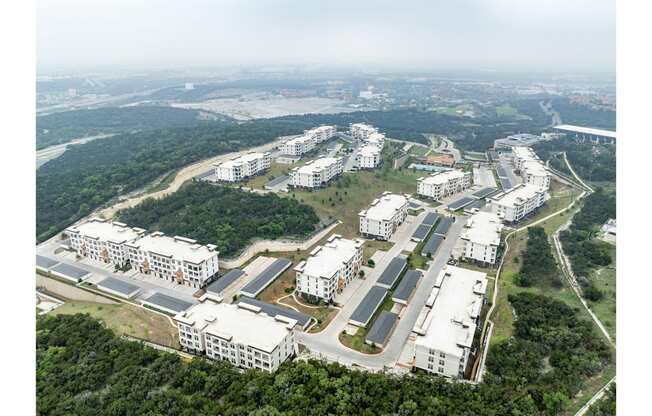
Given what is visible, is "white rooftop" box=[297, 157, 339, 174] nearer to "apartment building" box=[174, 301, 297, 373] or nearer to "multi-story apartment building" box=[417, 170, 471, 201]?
"multi-story apartment building" box=[417, 170, 471, 201]

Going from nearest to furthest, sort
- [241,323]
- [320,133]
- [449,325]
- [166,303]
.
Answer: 1. [449,325]
2. [241,323]
3. [166,303]
4. [320,133]

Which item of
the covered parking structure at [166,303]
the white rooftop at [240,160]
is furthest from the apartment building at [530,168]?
the covered parking structure at [166,303]

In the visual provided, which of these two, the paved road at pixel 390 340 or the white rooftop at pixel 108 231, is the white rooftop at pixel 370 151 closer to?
the paved road at pixel 390 340

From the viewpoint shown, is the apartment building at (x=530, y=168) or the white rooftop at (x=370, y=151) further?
the white rooftop at (x=370, y=151)

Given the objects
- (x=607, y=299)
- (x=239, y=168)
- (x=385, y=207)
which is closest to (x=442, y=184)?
(x=385, y=207)

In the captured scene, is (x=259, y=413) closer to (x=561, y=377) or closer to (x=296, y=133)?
(x=561, y=377)

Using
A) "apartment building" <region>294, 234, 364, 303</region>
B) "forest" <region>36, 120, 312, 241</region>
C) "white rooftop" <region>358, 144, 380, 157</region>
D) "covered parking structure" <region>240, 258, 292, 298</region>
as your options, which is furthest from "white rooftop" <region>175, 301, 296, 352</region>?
"white rooftop" <region>358, 144, 380, 157</region>

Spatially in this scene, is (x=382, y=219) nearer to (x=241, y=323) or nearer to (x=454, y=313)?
(x=454, y=313)

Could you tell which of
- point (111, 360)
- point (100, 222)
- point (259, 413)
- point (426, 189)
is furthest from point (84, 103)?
point (259, 413)
